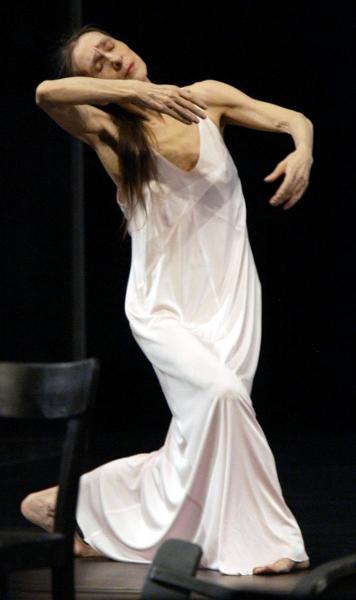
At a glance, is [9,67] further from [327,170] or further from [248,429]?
[248,429]

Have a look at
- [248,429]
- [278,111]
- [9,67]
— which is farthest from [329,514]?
[9,67]

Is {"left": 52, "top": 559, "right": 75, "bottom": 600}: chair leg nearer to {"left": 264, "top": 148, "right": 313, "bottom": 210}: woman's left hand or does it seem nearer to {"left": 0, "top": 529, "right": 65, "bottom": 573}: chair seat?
{"left": 0, "top": 529, "right": 65, "bottom": 573}: chair seat

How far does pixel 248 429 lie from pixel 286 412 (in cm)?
419

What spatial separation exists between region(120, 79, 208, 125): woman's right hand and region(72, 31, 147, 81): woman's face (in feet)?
1.18

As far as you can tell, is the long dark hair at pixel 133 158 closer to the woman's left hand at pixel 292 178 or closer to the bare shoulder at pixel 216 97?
the bare shoulder at pixel 216 97

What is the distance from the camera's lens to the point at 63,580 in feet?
8.90

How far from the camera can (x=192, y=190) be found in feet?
13.1

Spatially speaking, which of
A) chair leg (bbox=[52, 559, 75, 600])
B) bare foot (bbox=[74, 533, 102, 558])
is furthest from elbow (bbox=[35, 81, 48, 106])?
chair leg (bbox=[52, 559, 75, 600])

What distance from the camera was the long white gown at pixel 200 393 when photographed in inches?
146

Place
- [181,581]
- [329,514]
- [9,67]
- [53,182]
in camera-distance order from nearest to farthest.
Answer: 1. [181,581]
2. [329,514]
3. [9,67]
4. [53,182]

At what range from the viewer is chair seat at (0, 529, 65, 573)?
2.62 m

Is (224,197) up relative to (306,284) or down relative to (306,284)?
up

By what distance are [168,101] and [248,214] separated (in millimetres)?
4094

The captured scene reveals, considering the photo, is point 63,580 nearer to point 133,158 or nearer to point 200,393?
point 200,393
